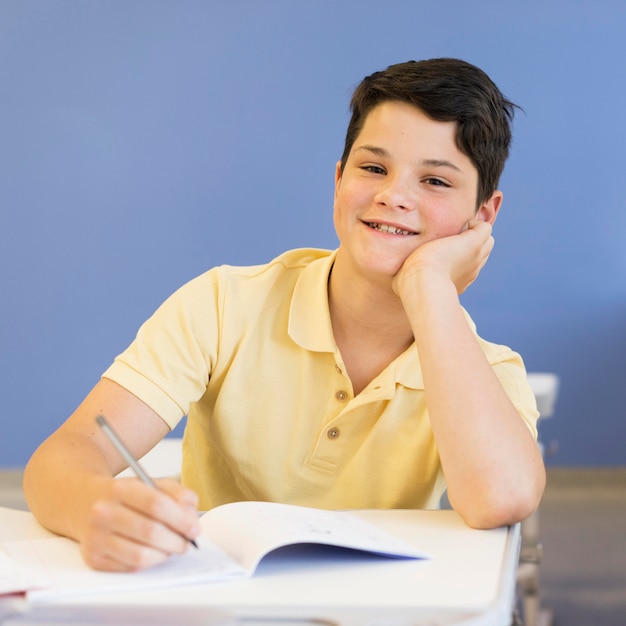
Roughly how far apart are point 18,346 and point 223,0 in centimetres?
A: 160

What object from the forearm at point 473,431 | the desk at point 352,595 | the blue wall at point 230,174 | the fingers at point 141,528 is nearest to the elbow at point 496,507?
the forearm at point 473,431

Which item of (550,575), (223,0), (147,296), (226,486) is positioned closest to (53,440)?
(226,486)

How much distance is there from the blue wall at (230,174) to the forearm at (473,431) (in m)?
2.75

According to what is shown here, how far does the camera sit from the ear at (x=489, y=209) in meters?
1.47

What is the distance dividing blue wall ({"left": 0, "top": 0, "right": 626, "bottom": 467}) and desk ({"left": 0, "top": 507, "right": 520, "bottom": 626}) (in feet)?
10.1

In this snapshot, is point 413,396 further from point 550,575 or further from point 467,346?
point 550,575

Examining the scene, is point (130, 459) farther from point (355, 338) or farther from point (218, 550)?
point (355, 338)

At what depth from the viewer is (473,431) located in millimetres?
1078

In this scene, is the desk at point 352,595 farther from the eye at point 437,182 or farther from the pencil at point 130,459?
the eye at point 437,182

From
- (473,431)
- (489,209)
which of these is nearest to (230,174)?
(489,209)

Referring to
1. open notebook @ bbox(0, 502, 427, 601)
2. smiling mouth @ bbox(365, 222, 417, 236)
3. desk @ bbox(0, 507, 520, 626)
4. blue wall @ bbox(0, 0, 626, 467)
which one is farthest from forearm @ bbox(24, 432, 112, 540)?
blue wall @ bbox(0, 0, 626, 467)

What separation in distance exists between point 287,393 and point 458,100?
0.46m

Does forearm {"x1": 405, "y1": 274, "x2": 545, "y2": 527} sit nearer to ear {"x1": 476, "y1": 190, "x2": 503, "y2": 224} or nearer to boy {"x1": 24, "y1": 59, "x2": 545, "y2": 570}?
boy {"x1": 24, "y1": 59, "x2": 545, "y2": 570}

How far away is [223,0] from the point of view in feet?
12.8
